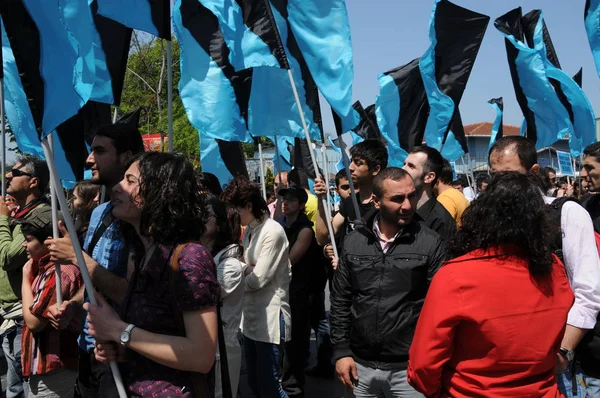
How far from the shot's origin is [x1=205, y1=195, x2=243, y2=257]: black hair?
427 centimetres

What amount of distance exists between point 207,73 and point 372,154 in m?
2.37

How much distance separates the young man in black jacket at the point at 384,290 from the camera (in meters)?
3.43

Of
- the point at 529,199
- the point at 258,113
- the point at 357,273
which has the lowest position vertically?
the point at 357,273

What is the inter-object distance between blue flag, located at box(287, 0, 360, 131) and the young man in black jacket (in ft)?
6.83

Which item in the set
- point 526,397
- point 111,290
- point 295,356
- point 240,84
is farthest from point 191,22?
point 526,397

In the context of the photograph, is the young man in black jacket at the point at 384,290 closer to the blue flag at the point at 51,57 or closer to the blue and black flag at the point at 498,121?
the blue flag at the point at 51,57

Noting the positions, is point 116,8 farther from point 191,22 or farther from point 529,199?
point 529,199

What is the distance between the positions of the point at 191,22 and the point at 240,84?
2.70 feet

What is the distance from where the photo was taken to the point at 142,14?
4.84 metres

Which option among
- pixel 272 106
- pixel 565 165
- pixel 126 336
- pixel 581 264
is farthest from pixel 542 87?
pixel 565 165

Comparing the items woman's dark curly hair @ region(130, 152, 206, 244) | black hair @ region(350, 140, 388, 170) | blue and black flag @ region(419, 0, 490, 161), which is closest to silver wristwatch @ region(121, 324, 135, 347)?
woman's dark curly hair @ region(130, 152, 206, 244)

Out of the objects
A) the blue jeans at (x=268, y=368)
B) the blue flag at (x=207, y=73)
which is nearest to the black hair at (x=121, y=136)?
the blue jeans at (x=268, y=368)

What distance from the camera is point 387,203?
361cm

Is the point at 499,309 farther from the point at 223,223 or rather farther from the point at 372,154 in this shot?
the point at 372,154
